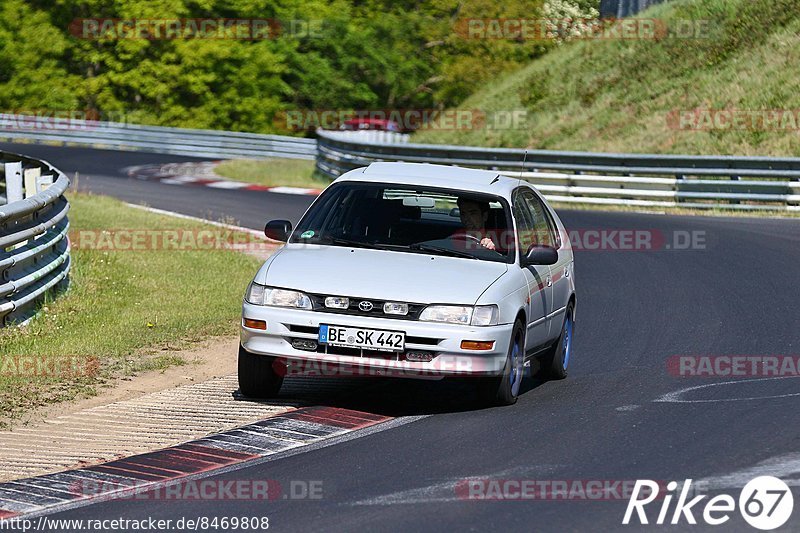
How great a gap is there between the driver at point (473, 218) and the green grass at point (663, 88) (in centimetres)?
2255

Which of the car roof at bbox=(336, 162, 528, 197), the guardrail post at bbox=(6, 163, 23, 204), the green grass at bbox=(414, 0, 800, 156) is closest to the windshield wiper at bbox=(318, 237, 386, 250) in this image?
the car roof at bbox=(336, 162, 528, 197)

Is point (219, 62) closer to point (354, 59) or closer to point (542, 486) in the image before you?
point (354, 59)

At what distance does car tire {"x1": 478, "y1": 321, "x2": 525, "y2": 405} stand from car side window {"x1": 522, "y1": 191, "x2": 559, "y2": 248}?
1.31m

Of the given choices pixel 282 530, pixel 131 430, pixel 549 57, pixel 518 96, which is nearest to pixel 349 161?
pixel 518 96

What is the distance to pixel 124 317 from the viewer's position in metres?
13.1

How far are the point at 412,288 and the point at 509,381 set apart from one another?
979 millimetres

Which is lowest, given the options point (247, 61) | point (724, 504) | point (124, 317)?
point (247, 61)

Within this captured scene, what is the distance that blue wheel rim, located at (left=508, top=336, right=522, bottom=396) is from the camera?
9113 millimetres

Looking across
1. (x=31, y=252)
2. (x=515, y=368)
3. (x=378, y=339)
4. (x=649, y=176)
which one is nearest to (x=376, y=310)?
(x=378, y=339)

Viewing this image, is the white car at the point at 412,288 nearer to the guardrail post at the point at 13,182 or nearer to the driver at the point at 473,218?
the driver at the point at 473,218

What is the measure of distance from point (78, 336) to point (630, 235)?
1122 centimetres

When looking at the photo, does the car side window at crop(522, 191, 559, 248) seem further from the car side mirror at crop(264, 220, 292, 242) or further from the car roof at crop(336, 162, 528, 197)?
the car side mirror at crop(264, 220, 292, 242)

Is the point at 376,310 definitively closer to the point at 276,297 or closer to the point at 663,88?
the point at 276,297

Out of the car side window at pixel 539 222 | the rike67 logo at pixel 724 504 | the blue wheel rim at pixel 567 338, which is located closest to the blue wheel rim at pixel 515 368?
the car side window at pixel 539 222
